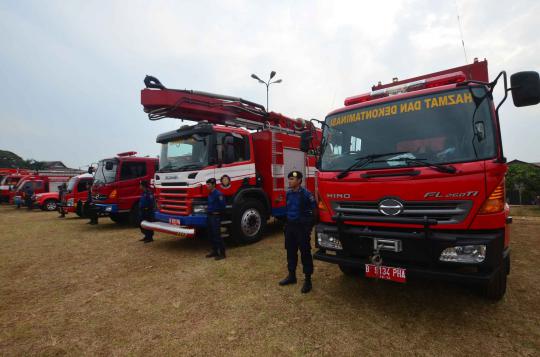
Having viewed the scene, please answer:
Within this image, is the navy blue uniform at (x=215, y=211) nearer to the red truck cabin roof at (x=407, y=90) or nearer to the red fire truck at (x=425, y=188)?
the red fire truck at (x=425, y=188)

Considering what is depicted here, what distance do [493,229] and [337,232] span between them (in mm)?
1471

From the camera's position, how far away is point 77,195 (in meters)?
12.2

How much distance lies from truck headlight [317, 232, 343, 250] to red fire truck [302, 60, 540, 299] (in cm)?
1

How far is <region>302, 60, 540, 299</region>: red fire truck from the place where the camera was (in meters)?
2.69

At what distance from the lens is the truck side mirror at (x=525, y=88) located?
2.83 m

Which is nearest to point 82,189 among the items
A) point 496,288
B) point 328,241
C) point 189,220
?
point 189,220

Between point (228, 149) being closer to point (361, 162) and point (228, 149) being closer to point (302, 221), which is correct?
point (302, 221)

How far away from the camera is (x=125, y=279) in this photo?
479cm

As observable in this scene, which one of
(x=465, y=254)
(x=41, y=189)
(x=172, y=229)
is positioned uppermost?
(x=41, y=189)

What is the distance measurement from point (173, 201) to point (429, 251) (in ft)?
16.7

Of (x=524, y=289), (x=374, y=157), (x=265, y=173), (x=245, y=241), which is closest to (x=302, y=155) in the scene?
(x=265, y=173)

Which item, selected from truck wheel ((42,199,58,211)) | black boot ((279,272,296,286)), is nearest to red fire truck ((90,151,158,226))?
black boot ((279,272,296,286))

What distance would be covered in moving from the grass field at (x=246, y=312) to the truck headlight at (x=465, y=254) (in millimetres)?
773

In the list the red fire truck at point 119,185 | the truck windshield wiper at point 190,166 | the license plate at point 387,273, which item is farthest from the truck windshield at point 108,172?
the license plate at point 387,273
